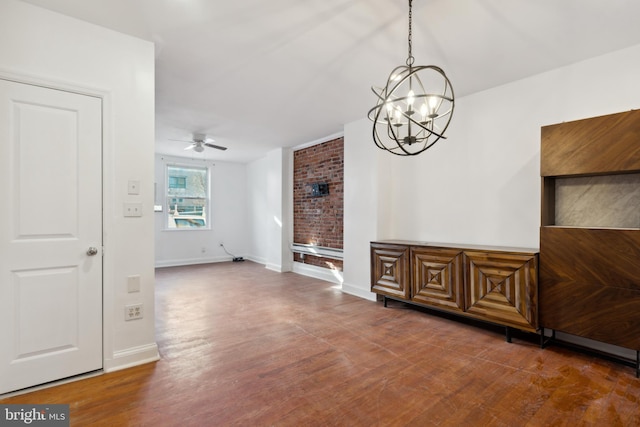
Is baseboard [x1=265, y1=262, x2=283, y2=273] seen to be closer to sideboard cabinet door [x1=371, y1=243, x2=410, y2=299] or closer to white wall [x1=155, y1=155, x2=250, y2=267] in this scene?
white wall [x1=155, y1=155, x2=250, y2=267]

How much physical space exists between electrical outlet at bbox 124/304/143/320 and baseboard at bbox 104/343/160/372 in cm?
25

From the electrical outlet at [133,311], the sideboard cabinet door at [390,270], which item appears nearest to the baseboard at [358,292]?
the sideboard cabinet door at [390,270]

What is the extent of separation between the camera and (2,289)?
6.51 feet

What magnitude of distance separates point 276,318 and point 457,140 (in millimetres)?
3090

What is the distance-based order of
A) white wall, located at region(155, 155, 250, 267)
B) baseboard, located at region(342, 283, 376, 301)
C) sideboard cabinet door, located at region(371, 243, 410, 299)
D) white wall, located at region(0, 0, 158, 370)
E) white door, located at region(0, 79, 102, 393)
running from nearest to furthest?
white door, located at region(0, 79, 102, 393) → white wall, located at region(0, 0, 158, 370) → sideboard cabinet door, located at region(371, 243, 410, 299) → baseboard, located at region(342, 283, 376, 301) → white wall, located at region(155, 155, 250, 267)

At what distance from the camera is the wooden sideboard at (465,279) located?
8.98ft

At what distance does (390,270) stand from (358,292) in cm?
90

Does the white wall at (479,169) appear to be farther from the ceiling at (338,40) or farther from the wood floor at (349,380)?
the wood floor at (349,380)

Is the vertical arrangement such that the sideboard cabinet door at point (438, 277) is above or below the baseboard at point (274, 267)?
above

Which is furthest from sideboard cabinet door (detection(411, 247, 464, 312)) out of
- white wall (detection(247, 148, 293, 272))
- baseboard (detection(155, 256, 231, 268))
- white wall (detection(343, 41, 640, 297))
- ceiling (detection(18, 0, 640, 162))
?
baseboard (detection(155, 256, 231, 268))

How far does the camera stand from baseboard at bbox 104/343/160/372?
2.31m

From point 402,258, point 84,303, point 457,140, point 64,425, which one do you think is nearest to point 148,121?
point 84,303

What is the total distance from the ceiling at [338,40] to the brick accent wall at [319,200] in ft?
5.72

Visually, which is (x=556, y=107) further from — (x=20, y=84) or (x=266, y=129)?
(x=20, y=84)
